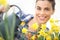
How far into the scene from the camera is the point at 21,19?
0.75 meters

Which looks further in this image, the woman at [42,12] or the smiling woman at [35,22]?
the woman at [42,12]

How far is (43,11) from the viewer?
80 cm

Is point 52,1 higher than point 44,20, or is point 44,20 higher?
point 52,1

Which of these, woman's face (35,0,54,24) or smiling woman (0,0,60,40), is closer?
smiling woman (0,0,60,40)

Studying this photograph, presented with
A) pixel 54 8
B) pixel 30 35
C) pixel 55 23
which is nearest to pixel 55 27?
pixel 55 23

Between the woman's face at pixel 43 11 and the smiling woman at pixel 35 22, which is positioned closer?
the smiling woman at pixel 35 22

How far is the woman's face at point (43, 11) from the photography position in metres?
0.79

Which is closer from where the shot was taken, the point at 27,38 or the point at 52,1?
the point at 27,38

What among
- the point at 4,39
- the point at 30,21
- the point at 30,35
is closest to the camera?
→ the point at 4,39

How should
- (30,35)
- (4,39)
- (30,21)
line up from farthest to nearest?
(30,21) → (30,35) → (4,39)

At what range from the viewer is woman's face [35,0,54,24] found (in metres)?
0.79

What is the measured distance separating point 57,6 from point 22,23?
248mm

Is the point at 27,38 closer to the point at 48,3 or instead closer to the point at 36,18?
the point at 36,18

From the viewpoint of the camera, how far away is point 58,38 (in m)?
0.59
